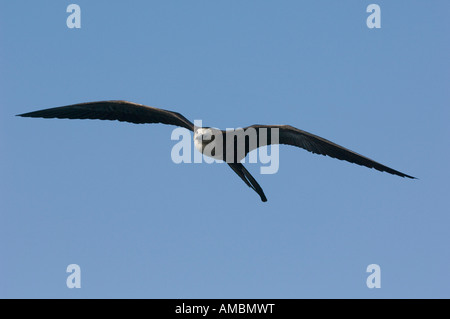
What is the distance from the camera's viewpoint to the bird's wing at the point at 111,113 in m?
12.7

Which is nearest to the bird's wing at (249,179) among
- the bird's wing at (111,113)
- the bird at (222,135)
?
the bird at (222,135)

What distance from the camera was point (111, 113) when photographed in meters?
13.0

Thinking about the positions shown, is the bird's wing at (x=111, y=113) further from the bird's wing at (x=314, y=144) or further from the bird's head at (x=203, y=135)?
the bird's wing at (x=314, y=144)

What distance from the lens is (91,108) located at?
12.9 metres

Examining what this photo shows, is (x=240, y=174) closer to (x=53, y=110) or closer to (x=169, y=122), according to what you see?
(x=169, y=122)

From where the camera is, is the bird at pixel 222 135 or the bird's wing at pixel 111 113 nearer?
the bird at pixel 222 135

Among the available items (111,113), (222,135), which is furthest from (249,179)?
(111,113)

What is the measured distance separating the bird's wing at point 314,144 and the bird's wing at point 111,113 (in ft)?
5.99

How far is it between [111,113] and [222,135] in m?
2.54

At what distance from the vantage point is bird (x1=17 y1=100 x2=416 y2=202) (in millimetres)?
11695

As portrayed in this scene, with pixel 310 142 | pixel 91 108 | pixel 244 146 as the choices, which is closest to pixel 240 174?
pixel 244 146

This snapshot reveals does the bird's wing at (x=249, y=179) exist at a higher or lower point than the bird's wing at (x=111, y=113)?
lower

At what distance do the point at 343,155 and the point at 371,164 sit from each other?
0.53 metres

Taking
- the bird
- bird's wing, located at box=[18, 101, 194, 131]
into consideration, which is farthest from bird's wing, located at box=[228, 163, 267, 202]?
bird's wing, located at box=[18, 101, 194, 131]
